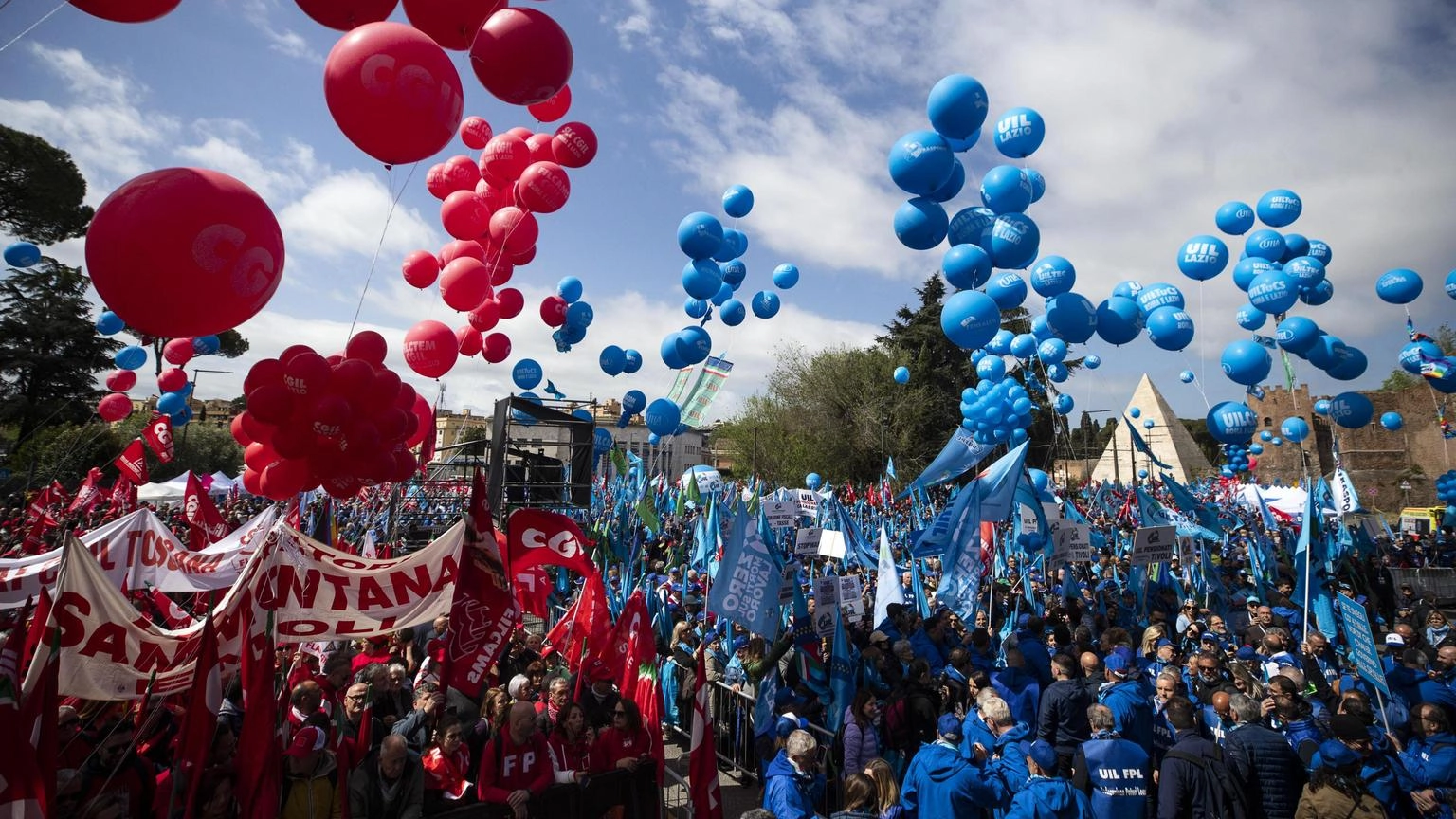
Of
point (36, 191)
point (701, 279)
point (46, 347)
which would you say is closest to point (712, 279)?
point (701, 279)

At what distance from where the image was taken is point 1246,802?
14.9 feet

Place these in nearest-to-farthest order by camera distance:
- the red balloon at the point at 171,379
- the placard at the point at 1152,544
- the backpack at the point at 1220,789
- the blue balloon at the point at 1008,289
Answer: the backpack at the point at 1220,789, the placard at the point at 1152,544, the blue balloon at the point at 1008,289, the red balloon at the point at 171,379

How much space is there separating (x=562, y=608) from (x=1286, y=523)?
59.3 ft

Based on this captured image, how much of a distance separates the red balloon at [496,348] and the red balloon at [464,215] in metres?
1.77

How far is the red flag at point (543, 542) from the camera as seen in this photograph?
6637 millimetres

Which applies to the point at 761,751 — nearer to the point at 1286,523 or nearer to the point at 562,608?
the point at 562,608

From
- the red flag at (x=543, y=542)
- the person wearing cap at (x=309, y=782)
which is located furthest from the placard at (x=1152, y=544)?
the person wearing cap at (x=309, y=782)

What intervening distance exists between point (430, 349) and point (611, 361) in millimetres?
7970

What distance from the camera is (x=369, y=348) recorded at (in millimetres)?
6934

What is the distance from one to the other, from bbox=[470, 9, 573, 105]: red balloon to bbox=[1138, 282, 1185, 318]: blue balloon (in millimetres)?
11767

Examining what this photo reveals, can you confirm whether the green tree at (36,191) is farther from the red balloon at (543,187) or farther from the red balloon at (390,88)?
the red balloon at (390,88)

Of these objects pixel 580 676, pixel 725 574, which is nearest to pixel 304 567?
pixel 580 676

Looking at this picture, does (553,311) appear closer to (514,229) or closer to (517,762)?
(514,229)

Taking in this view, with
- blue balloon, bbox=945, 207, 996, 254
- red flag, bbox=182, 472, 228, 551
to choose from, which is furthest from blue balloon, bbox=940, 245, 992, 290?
red flag, bbox=182, 472, 228, 551
